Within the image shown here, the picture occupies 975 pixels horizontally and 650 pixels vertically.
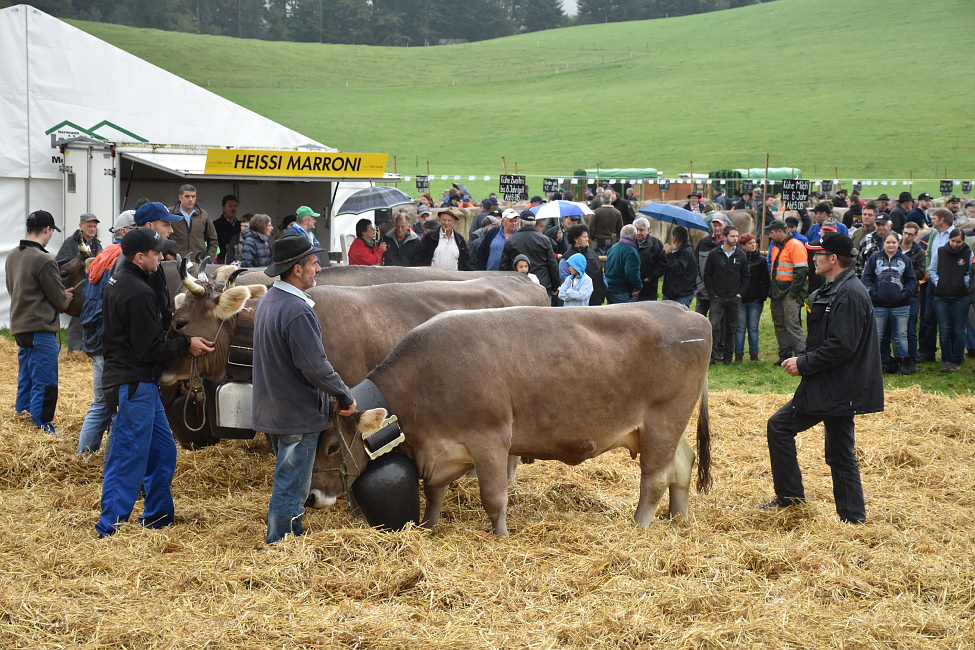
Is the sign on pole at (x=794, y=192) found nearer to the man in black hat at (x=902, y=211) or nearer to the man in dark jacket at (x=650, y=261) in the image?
the man in black hat at (x=902, y=211)

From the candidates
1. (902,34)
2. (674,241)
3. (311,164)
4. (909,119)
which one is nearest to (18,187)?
(311,164)

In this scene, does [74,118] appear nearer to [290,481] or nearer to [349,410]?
[290,481]

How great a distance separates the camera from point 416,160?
54.5m

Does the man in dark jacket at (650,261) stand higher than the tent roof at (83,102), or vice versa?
the tent roof at (83,102)

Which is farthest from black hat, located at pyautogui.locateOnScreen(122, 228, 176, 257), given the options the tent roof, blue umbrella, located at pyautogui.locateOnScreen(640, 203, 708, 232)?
blue umbrella, located at pyautogui.locateOnScreen(640, 203, 708, 232)

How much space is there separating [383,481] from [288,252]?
4.93ft

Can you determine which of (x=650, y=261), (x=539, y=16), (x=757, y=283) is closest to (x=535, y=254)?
(x=650, y=261)

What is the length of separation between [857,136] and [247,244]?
52.0 meters

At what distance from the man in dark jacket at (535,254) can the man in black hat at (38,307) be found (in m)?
5.55

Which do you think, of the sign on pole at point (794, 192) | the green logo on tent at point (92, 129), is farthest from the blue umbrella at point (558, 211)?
the green logo on tent at point (92, 129)

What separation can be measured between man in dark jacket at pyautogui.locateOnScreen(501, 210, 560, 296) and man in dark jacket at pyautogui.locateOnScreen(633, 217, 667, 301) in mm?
1402

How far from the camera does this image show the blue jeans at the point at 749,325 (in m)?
13.4

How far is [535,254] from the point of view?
12.4m

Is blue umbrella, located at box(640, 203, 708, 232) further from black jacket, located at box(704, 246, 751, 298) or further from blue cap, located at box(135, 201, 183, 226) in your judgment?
blue cap, located at box(135, 201, 183, 226)
